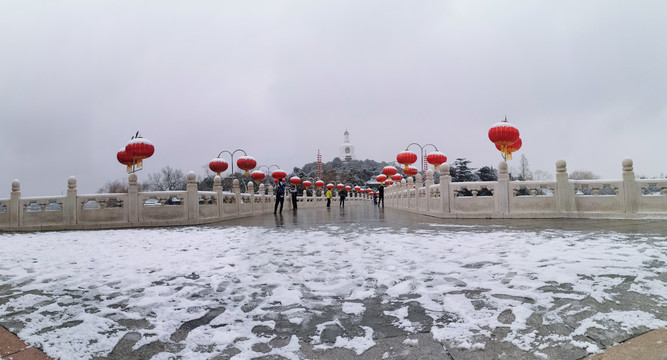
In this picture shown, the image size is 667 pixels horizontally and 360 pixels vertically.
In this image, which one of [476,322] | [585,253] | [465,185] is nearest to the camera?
[476,322]

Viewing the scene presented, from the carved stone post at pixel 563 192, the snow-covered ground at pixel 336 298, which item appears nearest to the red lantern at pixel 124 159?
the snow-covered ground at pixel 336 298

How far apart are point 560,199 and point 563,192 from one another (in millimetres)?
206

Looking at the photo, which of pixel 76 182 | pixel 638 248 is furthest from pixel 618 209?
pixel 76 182

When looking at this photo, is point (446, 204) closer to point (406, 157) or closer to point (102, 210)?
point (406, 157)

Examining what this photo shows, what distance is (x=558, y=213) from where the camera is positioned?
9.33 metres

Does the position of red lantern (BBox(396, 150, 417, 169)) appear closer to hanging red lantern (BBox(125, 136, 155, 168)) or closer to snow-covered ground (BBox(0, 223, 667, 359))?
hanging red lantern (BBox(125, 136, 155, 168))

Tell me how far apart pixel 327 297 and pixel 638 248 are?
4007mm

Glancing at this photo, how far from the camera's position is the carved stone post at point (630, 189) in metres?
8.78

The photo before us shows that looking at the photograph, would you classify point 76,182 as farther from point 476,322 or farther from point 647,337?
point 647,337

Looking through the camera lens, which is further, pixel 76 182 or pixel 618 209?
pixel 76 182

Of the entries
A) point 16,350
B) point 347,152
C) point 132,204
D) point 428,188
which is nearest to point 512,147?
point 428,188

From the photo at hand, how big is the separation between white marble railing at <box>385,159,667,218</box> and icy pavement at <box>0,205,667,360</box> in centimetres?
518

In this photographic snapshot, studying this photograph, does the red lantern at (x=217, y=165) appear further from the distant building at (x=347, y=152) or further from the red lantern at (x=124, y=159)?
the distant building at (x=347, y=152)

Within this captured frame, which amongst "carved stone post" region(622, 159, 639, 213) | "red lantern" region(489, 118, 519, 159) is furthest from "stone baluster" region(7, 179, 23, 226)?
"carved stone post" region(622, 159, 639, 213)
